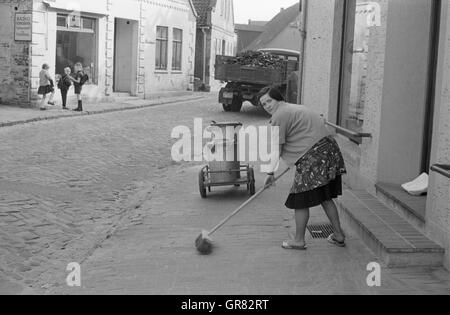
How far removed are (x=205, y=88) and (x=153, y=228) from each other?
29.8 meters

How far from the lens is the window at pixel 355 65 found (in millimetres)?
8516

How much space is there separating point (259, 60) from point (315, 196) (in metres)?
16.7

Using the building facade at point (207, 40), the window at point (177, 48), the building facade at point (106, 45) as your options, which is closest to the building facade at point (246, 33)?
the building facade at point (207, 40)

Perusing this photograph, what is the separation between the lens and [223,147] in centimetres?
860

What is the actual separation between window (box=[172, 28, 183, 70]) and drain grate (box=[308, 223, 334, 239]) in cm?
2493

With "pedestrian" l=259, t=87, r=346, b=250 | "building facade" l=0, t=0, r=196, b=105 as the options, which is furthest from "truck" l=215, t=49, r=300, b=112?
"pedestrian" l=259, t=87, r=346, b=250

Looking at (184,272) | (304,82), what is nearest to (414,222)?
(184,272)

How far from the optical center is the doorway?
88.7 feet

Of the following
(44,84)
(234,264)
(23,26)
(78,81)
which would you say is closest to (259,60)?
(78,81)

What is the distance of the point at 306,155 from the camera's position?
5918mm

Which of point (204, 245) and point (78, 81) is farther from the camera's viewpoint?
point (78, 81)

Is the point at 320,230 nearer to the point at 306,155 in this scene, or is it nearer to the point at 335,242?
the point at 335,242

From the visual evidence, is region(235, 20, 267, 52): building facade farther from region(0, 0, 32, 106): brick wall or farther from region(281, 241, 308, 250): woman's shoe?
region(281, 241, 308, 250): woman's shoe

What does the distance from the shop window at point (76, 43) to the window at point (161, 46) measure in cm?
546
